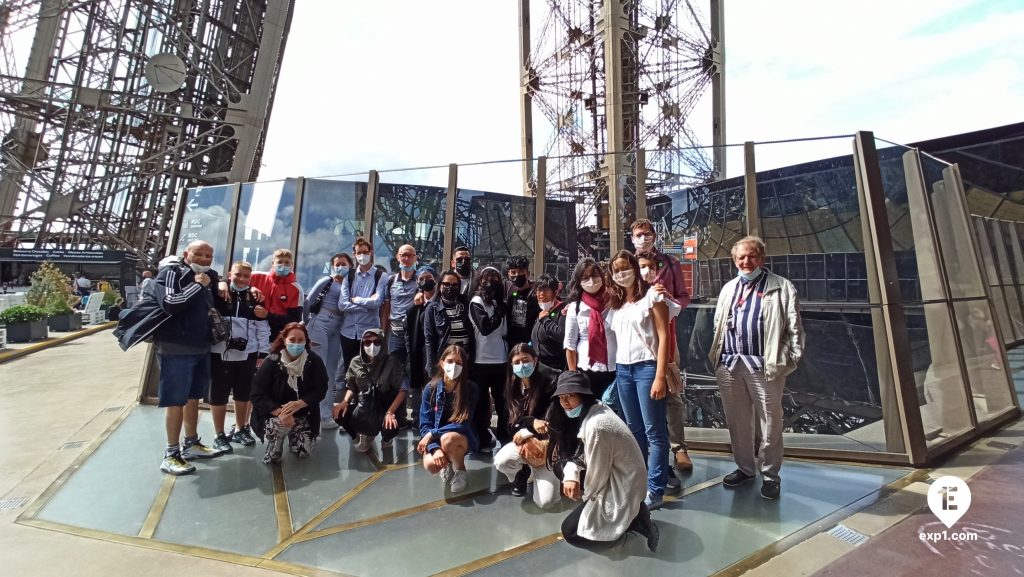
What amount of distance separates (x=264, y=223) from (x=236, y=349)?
2177 millimetres

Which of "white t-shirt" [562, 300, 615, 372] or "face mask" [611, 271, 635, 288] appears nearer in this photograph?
"face mask" [611, 271, 635, 288]

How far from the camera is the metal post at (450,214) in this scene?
520 centimetres

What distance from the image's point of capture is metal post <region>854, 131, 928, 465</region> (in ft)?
11.8

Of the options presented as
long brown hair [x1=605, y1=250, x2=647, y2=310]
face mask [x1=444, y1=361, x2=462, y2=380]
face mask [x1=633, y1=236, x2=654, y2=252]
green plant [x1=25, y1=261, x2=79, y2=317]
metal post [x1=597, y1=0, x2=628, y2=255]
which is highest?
metal post [x1=597, y1=0, x2=628, y2=255]

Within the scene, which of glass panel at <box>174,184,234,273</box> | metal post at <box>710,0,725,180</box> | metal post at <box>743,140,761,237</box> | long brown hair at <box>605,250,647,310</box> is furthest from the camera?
metal post at <box>710,0,725,180</box>

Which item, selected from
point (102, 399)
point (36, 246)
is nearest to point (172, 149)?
point (36, 246)

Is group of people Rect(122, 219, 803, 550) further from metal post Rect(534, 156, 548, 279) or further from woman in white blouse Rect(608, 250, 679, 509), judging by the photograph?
metal post Rect(534, 156, 548, 279)

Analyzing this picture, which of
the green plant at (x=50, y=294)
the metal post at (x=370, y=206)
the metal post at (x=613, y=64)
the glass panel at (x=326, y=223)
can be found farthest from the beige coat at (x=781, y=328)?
the green plant at (x=50, y=294)

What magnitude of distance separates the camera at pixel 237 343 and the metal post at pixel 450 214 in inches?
79.5

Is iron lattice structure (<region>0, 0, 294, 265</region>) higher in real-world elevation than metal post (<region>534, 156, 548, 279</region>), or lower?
higher

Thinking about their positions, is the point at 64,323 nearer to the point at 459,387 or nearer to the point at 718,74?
the point at 459,387

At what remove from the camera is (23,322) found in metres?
11.7

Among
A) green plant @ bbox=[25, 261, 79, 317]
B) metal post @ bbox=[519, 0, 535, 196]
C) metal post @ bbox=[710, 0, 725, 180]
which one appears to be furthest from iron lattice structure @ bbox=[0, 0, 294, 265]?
metal post @ bbox=[710, 0, 725, 180]

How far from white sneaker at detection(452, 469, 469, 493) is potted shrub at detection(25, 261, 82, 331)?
51.3 ft
